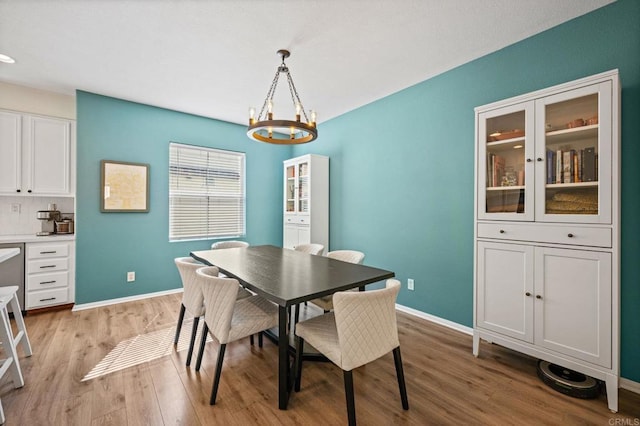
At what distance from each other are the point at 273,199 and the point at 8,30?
3.54 m

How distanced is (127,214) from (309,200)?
2.51 metres

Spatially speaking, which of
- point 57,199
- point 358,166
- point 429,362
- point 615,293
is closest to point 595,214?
point 615,293

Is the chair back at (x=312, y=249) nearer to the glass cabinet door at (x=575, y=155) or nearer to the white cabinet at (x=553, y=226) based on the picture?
the white cabinet at (x=553, y=226)

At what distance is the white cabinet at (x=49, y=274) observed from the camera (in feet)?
10.4

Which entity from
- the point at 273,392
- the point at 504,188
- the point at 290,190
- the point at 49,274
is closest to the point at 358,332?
the point at 273,392

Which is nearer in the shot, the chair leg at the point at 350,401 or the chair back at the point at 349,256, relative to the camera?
the chair leg at the point at 350,401

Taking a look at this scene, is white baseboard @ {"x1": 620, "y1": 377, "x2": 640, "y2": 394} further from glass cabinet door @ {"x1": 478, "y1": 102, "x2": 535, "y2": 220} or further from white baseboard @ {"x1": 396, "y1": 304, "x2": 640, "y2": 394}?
glass cabinet door @ {"x1": 478, "y1": 102, "x2": 535, "y2": 220}

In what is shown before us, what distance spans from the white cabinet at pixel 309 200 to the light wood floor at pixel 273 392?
2.01m

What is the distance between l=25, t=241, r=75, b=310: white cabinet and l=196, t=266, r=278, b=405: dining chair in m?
2.62

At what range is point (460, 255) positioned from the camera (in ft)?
9.25

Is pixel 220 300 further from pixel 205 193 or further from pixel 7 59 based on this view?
pixel 7 59

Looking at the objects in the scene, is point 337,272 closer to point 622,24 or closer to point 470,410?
point 470,410

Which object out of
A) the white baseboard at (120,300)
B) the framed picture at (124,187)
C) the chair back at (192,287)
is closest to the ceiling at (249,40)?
the framed picture at (124,187)

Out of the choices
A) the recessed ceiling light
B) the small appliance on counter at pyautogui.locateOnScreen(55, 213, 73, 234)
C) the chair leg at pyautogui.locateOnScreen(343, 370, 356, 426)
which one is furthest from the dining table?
the recessed ceiling light
